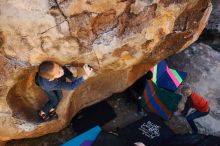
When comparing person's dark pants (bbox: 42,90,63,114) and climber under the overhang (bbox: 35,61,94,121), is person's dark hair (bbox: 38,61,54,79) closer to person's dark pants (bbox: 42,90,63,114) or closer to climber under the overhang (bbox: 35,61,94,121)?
climber under the overhang (bbox: 35,61,94,121)

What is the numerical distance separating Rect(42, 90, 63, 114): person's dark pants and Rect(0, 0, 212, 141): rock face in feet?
0.35

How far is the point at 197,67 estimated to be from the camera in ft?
21.6

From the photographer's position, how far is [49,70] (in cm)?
412

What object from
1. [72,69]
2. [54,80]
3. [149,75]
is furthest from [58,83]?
[149,75]

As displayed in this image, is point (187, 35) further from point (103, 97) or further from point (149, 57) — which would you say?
point (103, 97)

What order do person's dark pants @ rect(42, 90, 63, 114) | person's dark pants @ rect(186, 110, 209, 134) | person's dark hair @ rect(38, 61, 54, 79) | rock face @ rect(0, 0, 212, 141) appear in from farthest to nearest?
1. person's dark pants @ rect(186, 110, 209, 134)
2. person's dark pants @ rect(42, 90, 63, 114)
3. person's dark hair @ rect(38, 61, 54, 79)
4. rock face @ rect(0, 0, 212, 141)

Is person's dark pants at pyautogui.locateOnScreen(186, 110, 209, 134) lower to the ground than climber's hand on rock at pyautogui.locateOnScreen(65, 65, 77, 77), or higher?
lower

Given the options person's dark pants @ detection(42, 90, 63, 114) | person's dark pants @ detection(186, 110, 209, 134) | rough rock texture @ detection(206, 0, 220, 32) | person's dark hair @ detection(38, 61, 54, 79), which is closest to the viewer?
person's dark hair @ detection(38, 61, 54, 79)

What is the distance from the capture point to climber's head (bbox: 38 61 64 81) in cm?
412

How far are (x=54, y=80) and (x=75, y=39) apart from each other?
47 centimetres

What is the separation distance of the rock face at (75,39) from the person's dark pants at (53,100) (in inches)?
4.2

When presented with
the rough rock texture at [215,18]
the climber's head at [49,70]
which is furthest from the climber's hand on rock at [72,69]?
the rough rock texture at [215,18]

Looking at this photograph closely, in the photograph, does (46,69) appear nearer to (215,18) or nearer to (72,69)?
(72,69)

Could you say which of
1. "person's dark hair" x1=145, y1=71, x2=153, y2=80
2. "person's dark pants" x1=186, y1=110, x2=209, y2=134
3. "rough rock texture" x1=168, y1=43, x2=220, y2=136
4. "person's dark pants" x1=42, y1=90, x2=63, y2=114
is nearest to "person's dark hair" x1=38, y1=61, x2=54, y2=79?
"person's dark pants" x1=42, y1=90, x2=63, y2=114
